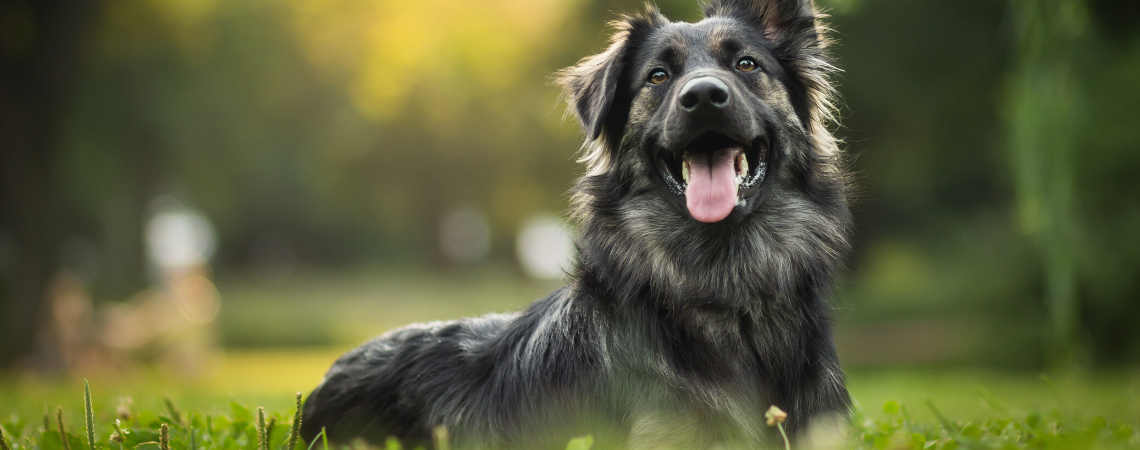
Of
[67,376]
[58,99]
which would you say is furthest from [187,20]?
[67,376]

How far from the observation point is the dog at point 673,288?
11.0 feet

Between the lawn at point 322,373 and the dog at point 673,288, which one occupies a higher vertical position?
the dog at point 673,288

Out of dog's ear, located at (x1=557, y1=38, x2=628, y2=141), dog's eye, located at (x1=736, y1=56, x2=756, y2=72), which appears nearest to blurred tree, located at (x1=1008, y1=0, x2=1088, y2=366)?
dog's eye, located at (x1=736, y1=56, x2=756, y2=72)

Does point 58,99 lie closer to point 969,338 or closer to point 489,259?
point 969,338

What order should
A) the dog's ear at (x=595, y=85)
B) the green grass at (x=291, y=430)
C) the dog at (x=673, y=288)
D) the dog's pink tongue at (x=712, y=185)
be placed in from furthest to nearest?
the dog's ear at (x=595, y=85) < the dog's pink tongue at (x=712, y=185) < the dog at (x=673, y=288) < the green grass at (x=291, y=430)

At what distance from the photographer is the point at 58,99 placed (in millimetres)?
15289

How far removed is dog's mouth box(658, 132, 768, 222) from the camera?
373 centimetres

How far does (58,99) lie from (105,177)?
3.76m

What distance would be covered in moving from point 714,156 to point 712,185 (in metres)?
0.16

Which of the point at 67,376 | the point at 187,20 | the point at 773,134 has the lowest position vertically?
Answer: the point at 67,376

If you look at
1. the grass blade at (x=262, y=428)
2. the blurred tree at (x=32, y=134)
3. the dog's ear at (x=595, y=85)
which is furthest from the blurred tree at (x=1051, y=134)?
the blurred tree at (x=32, y=134)

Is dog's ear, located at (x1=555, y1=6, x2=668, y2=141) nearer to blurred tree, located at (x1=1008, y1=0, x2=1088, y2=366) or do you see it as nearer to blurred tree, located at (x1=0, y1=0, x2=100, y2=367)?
blurred tree, located at (x1=1008, y1=0, x2=1088, y2=366)

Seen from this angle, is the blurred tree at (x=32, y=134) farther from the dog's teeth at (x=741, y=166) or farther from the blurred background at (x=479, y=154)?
the dog's teeth at (x=741, y=166)

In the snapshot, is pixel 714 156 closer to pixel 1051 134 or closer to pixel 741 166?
pixel 741 166
